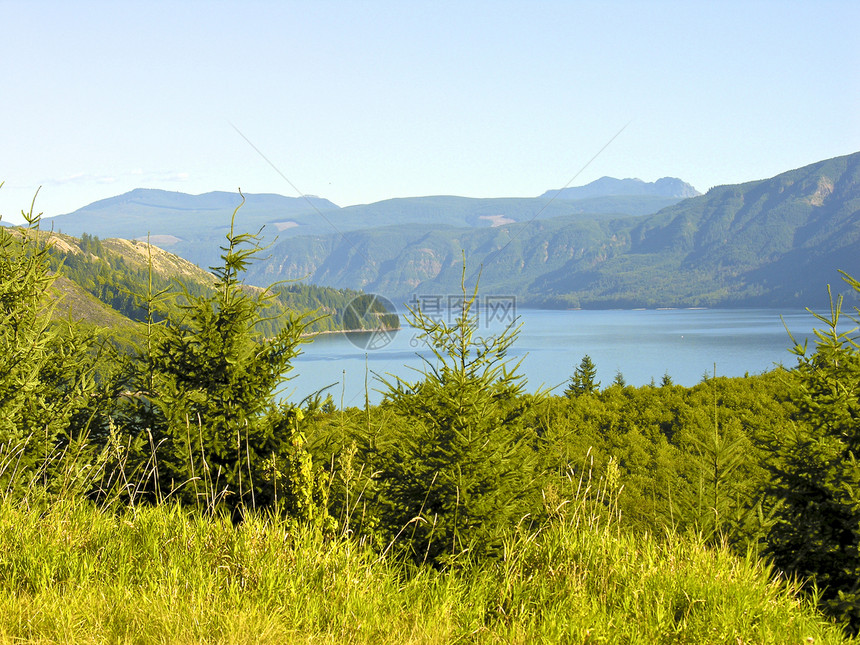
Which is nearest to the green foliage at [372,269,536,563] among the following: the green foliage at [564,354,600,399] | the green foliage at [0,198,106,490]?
the green foliage at [0,198,106,490]

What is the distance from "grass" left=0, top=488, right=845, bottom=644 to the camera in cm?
286

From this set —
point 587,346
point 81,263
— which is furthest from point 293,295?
point 587,346

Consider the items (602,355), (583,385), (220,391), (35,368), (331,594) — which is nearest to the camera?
(331,594)

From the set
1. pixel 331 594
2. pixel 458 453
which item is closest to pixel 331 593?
pixel 331 594

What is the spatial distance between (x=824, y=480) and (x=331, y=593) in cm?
509

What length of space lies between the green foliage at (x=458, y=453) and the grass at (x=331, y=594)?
4.76 ft

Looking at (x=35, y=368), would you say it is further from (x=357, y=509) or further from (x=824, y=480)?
(x=824, y=480)

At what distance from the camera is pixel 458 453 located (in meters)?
5.77

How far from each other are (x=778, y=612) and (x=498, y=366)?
3391 mm

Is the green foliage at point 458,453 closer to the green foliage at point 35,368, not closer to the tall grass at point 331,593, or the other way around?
the tall grass at point 331,593

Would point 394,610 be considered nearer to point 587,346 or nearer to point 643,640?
point 643,640

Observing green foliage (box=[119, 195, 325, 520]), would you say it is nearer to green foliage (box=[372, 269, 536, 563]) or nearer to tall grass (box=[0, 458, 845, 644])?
green foliage (box=[372, 269, 536, 563])

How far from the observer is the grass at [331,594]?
9.37 ft

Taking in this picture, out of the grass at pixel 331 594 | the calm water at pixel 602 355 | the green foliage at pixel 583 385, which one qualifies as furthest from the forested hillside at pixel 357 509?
the calm water at pixel 602 355
